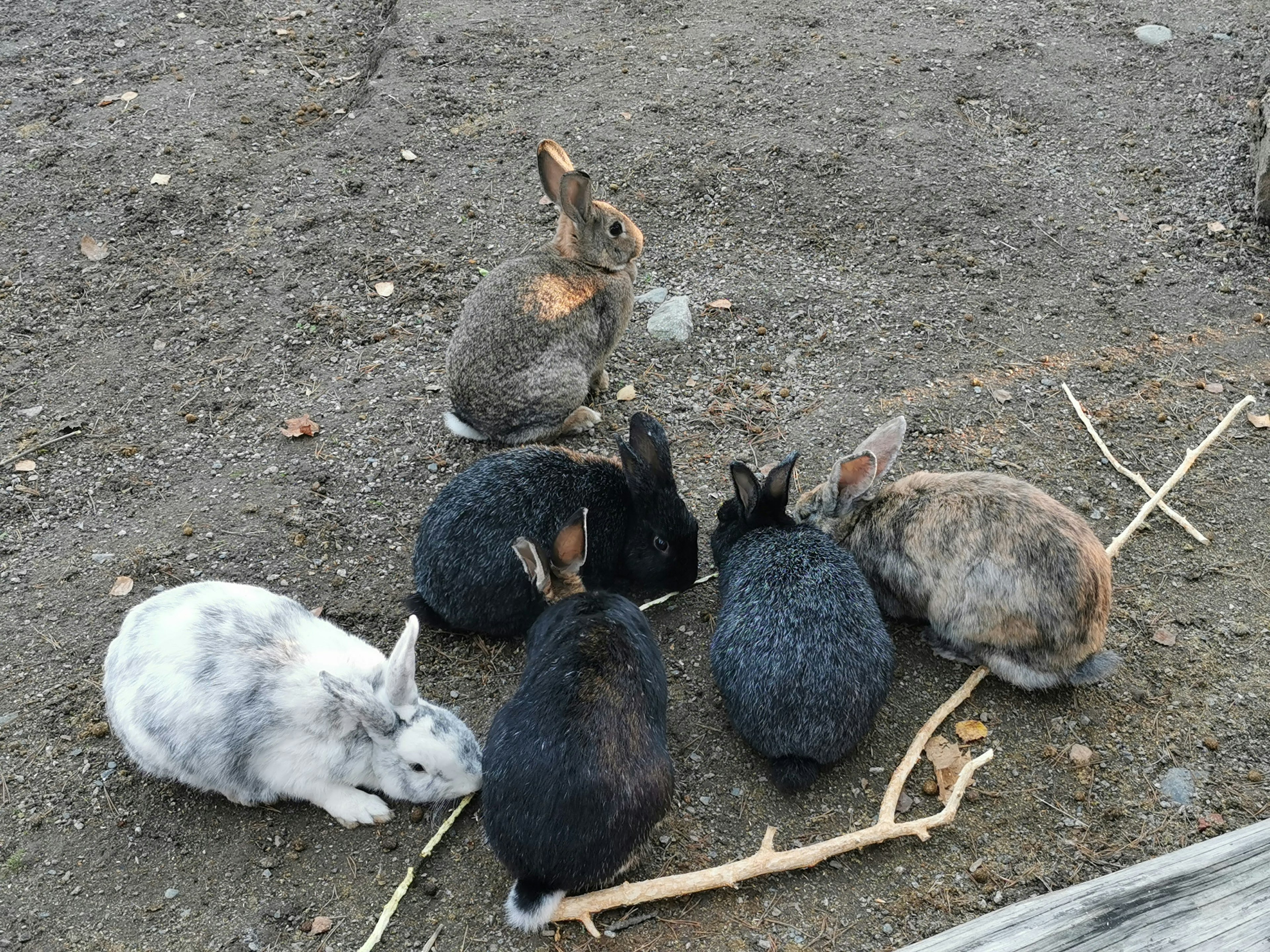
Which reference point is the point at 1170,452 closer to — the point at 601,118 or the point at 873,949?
the point at 873,949

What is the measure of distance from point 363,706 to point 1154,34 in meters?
8.90

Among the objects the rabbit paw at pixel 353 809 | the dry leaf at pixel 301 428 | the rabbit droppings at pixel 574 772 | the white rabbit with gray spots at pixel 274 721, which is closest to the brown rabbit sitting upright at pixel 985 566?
the rabbit droppings at pixel 574 772

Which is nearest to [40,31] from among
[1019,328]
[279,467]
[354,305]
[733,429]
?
[354,305]

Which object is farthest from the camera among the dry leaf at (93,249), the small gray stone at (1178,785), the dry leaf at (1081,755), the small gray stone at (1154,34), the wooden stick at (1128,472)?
the small gray stone at (1154,34)

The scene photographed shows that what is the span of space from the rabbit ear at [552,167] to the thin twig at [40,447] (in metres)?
3.03

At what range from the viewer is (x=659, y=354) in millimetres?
6008

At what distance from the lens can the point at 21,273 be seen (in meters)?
6.62

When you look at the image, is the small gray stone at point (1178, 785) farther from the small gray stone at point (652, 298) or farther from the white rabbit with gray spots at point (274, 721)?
the small gray stone at point (652, 298)

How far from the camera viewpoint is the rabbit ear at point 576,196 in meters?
5.25

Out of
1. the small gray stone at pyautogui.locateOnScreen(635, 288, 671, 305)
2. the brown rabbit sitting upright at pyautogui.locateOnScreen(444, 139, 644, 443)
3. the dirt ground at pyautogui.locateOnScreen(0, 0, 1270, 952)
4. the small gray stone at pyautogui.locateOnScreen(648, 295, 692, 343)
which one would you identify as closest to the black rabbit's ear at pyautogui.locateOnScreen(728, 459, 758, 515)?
the dirt ground at pyautogui.locateOnScreen(0, 0, 1270, 952)

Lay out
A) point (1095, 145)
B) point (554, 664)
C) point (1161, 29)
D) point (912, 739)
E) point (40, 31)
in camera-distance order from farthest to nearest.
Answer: point (40, 31) < point (1161, 29) < point (1095, 145) < point (912, 739) < point (554, 664)

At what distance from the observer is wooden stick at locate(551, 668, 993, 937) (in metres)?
3.23

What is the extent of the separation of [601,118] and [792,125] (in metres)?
1.56

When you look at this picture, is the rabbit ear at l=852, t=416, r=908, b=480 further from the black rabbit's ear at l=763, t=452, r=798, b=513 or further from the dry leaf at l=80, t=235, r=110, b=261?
the dry leaf at l=80, t=235, r=110, b=261
